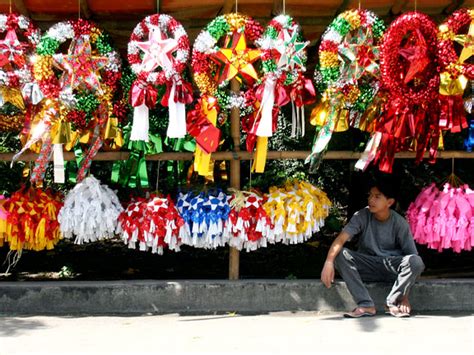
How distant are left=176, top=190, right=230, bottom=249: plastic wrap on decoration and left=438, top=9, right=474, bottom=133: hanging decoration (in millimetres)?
1726

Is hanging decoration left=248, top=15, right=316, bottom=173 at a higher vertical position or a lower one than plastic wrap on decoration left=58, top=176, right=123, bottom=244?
higher

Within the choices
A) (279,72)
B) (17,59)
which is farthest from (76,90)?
(279,72)

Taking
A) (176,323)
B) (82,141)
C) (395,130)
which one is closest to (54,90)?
(82,141)

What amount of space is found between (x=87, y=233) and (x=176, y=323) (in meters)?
0.94

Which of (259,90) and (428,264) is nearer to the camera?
(259,90)

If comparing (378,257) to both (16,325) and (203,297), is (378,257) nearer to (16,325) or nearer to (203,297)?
(203,297)

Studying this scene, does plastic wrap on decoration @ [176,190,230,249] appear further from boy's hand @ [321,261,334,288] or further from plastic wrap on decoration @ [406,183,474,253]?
plastic wrap on decoration @ [406,183,474,253]

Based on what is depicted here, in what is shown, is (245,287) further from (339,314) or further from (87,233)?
(87,233)

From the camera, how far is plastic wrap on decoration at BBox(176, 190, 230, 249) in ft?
16.5

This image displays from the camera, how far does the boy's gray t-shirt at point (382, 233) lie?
5016mm

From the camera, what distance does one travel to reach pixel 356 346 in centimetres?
415

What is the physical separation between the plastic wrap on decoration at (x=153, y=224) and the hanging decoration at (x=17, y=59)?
1083mm

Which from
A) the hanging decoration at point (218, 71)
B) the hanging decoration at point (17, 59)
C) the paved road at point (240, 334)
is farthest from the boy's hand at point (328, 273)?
the hanging decoration at point (17, 59)

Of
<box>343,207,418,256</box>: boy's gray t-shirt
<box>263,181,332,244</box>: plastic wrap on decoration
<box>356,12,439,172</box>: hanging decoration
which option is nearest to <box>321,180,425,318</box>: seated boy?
<box>343,207,418,256</box>: boy's gray t-shirt
